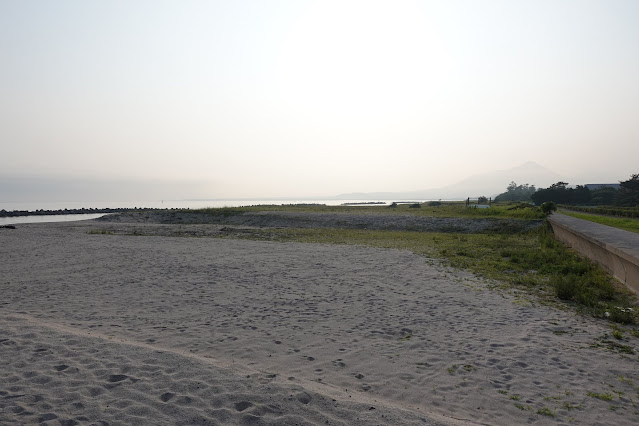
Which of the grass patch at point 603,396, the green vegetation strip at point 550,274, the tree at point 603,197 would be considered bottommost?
the grass patch at point 603,396

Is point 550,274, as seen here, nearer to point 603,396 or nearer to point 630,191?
point 603,396

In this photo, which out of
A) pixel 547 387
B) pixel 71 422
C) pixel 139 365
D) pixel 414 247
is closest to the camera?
pixel 71 422

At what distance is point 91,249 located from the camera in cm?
2088

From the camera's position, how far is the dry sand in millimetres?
5156

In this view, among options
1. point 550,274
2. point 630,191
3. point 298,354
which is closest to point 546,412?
point 298,354

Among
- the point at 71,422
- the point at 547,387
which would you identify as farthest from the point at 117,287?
the point at 547,387

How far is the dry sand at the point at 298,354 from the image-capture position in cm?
516

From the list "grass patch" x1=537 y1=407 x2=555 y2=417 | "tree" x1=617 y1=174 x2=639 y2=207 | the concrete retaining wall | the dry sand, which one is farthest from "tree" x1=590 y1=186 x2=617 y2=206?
Answer: "grass patch" x1=537 y1=407 x2=555 y2=417

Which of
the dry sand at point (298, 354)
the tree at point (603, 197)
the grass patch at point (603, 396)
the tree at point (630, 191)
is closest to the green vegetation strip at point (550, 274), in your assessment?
the dry sand at point (298, 354)

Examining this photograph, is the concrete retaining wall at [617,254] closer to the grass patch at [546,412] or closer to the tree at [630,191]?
the grass patch at [546,412]

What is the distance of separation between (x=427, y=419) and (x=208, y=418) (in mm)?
2738

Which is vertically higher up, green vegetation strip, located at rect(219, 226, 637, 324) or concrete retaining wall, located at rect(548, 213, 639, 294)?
concrete retaining wall, located at rect(548, 213, 639, 294)

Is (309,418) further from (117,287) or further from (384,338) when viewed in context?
(117,287)

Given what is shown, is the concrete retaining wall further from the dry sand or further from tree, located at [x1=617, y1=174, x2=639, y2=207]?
tree, located at [x1=617, y1=174, x2=639, y2=207]
